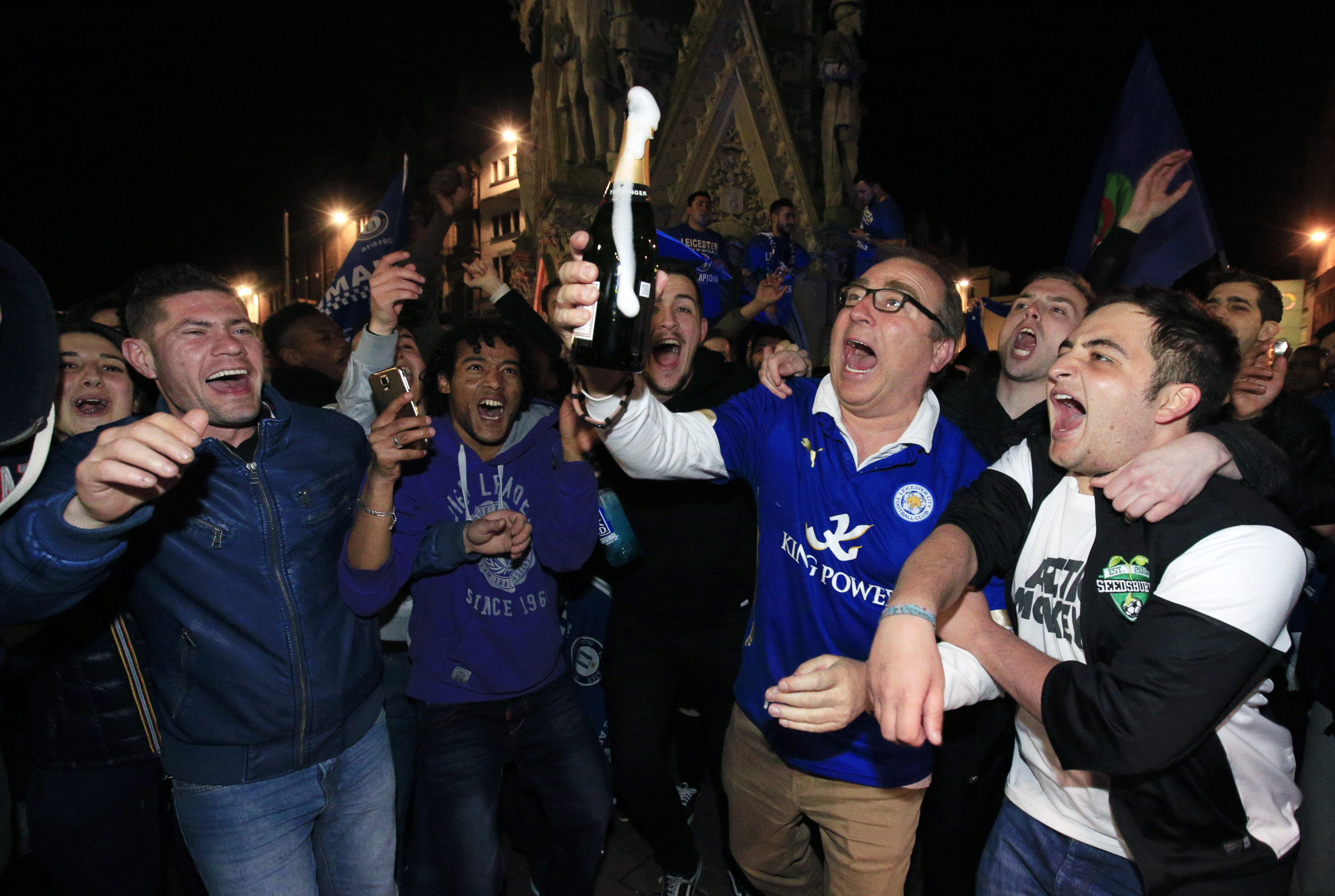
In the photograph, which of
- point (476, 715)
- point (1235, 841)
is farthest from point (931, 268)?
point (476, 715)

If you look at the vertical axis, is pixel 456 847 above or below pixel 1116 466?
below

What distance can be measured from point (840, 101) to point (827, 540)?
35.9 feet

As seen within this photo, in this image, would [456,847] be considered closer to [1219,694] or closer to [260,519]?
[260,519]

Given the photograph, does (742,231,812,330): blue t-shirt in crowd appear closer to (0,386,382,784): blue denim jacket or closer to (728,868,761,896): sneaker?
(728,868,761,896): sneaker

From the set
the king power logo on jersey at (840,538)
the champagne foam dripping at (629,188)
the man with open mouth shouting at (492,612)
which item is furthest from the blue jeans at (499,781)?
the champagne foam dripping at (629,188)

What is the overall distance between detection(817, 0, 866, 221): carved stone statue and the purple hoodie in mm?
9910

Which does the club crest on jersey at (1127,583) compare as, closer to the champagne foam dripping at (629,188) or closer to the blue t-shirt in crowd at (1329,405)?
the champagne foam dripping at (629,188)

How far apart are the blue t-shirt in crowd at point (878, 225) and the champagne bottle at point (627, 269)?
23.9ft

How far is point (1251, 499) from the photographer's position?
1774 mm

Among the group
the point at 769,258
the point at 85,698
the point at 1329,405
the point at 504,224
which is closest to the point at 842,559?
the point at 85,698

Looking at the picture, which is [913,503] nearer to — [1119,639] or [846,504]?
[846,504]

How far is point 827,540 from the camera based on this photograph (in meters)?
2.48

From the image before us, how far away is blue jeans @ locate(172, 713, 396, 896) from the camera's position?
7.46 ft

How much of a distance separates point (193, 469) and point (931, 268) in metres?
2.68
